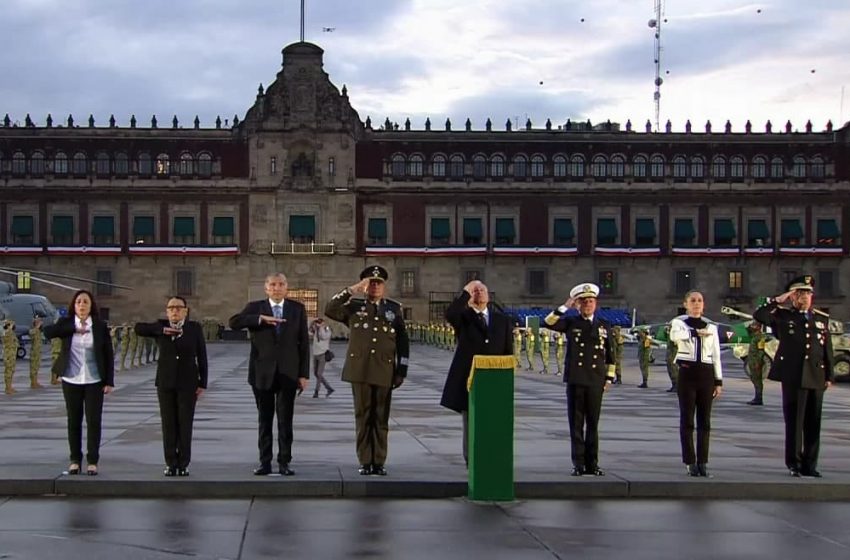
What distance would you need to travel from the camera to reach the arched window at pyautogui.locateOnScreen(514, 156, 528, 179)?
75.5 meters

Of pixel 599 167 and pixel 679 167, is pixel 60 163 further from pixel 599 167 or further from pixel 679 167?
pixel 679 167

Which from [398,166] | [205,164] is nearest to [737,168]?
[398,166]

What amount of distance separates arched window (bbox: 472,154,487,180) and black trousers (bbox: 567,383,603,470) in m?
64.0

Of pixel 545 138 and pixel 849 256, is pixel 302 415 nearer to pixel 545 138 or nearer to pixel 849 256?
pixel 545 138

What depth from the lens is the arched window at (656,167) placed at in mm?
75875

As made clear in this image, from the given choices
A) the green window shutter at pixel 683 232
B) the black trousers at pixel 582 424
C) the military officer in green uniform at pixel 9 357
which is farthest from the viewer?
the green window shutter at pixel 683 232

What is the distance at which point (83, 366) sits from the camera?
11.4 m

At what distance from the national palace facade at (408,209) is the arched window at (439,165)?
136 millimetres

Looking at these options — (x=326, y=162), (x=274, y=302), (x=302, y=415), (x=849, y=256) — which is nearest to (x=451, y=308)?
(x=274, y=302)

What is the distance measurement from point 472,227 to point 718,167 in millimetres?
15640

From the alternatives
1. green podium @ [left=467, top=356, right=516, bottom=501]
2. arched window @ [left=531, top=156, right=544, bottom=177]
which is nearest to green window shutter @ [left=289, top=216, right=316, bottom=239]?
arched window @ [left=531, top=156, right=544, bottom=177]

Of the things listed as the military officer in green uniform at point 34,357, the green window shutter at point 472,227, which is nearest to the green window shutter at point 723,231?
the green window shutter at point 472,227

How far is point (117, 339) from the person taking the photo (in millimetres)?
48250

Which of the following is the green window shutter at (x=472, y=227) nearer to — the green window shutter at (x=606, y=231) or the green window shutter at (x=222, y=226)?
the green window shutter at (x=606, y=231)
